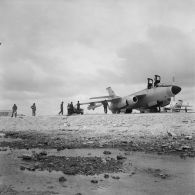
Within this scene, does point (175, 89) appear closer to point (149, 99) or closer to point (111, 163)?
point (149, 99)

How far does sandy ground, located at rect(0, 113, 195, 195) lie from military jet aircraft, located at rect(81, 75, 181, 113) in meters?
12.5

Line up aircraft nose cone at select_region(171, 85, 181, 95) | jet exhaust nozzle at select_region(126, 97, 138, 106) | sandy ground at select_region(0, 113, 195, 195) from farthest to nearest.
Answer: jet exhaust nozzle at select_region(126, 97, 138, 106) < aircraft nose cone at select_region(171, 85, 181, 95) < sandy ground at select_region(0, 113, 195, 195)

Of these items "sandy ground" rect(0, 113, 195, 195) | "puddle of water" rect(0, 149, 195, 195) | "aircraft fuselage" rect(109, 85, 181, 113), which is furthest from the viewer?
"aircraft fuselage" rect(109, 85, 181, 113)

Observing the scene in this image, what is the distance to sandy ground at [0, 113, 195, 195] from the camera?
1005 centimetres

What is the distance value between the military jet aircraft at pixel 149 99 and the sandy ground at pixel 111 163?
41.0ft

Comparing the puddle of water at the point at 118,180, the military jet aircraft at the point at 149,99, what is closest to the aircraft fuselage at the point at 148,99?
the military jet aircraft at the point at 149,99

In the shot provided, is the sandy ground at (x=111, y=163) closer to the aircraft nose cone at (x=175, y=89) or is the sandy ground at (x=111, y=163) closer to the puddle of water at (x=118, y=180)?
the puddle of water at (x=118, y=180)

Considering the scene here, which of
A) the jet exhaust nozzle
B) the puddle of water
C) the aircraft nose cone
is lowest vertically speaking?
the puddle of water

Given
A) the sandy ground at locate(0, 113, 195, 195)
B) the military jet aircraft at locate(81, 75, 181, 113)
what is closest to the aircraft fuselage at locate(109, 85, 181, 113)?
the military jet aircraft at locate(81, 75, 181, 113)

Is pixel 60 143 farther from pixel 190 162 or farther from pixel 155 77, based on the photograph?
pixel 155 77

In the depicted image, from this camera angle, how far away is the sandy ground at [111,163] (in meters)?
10.1

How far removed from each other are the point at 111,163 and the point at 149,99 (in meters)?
27.5

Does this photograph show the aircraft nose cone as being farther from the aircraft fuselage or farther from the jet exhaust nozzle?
the jet exhaust nozzle

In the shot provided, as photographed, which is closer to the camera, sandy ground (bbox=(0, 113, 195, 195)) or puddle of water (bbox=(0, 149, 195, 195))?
puddle of water (bbox=(0, 149, 195, 195))
